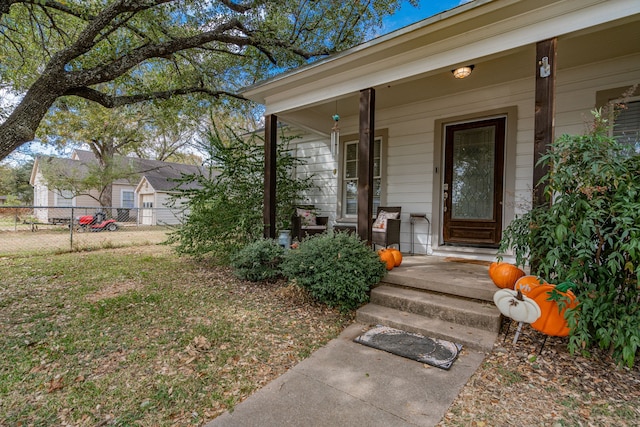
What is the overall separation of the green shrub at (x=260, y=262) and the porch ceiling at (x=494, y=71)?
7.35ft

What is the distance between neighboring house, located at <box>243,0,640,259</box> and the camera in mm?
2791

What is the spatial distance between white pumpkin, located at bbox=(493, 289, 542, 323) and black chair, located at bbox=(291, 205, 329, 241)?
3456 mm

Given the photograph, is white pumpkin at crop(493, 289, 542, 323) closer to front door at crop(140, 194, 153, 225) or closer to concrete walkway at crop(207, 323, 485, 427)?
concrete walkway at crop(207, 323, 485, 427)

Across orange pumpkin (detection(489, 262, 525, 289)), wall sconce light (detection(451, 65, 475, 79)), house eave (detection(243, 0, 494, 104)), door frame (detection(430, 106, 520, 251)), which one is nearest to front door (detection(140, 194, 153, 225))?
house eave (detection(243, 0, 494, 104))

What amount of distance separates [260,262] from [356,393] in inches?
103

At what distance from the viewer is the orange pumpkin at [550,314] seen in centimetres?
220

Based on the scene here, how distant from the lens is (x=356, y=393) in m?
1.98

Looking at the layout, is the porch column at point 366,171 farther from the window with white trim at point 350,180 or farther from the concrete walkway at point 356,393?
the window with white trim at point 350,180

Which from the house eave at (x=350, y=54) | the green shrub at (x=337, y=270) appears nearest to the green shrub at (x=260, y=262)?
the green shrub at (x=337, y=270)

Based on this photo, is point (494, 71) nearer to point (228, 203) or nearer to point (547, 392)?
point (547, 392)

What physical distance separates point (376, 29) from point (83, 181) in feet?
51.4

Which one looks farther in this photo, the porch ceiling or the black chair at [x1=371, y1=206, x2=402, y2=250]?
the black chair at [x1=371, y1=206, x2=402, y2=250]

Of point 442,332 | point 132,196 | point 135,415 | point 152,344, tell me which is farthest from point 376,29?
point 132,196

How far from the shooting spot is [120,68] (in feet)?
15.6
